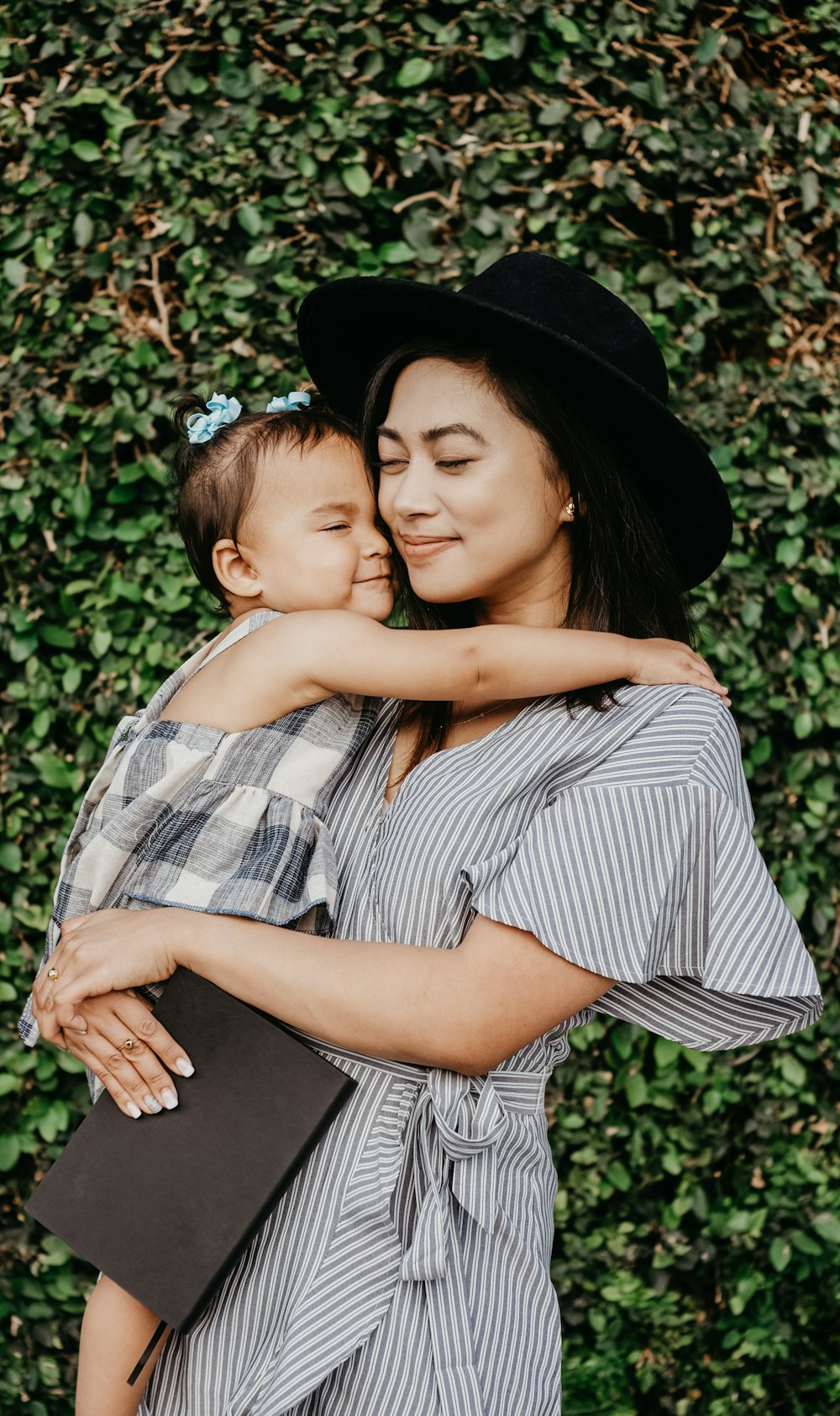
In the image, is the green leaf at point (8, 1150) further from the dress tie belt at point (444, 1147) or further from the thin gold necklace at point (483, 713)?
the thin gold necklace at point (483, 713)

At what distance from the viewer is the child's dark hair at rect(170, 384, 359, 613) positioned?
207cm

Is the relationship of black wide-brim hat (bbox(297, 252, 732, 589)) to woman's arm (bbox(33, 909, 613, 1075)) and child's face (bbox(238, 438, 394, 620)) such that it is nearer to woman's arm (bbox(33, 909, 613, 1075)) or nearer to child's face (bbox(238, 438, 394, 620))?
child's face (bbox(238, 438, 394, 620))

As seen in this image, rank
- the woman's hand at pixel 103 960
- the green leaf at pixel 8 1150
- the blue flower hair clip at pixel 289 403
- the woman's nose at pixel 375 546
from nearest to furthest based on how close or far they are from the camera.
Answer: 1. the woman's hand at pixel 103 960
2. the woman's nose at pixel 375 546
3. the blue flower hair clip at pixel 289 403
4. the green leaf at pixel 8 1150

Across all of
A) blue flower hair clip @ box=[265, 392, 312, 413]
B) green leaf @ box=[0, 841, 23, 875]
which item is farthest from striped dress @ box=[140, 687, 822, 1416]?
green leaf @ box=[0, 841, 23, 875]

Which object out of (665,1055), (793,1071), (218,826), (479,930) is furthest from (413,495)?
(793,1071)

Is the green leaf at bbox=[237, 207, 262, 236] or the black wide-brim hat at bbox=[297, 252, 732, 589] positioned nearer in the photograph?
the black wide-brim hat at bbox=[297, 252, 732, 589]

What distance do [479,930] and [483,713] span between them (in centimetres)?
51

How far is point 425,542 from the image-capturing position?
1.88 metres

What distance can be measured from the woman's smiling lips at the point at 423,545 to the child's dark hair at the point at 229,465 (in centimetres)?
31

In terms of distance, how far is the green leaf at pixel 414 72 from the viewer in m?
3.01

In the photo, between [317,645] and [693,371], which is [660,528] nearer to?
[317,645]

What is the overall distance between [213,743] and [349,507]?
0.52 m

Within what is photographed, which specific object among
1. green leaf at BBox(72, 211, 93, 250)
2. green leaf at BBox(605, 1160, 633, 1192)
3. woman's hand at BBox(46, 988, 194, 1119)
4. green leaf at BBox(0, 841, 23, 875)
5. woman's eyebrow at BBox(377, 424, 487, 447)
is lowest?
green leaf at BBox(605, 1160, 633, 1192)

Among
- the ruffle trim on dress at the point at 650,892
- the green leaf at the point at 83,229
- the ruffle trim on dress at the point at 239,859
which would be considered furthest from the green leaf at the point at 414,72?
the ruffle trim on dress at the point at 650,892
